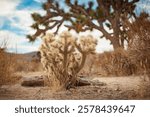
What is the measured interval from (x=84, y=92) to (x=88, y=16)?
466 cm

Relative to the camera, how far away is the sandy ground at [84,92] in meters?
4.45

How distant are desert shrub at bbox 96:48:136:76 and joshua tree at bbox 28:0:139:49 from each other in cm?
185

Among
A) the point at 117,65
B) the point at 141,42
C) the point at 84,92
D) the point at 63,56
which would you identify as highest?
the point at 141,42

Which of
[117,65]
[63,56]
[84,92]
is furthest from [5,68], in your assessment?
[117,65]

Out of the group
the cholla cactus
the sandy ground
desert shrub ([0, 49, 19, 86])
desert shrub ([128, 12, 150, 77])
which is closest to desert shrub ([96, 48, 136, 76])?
the sandy ground

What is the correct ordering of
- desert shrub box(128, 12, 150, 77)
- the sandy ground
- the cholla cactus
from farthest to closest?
desert shrub box(128, 12, 150, 77) < the cholla cactus < the sandy ground

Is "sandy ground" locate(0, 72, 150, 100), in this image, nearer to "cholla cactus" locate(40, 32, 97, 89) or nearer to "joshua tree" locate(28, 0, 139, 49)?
"cholla cactus" locate(40, 32, 97, 89)

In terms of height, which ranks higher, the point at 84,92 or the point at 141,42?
the point at 141,42

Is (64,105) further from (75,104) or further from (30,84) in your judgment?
(30,84)

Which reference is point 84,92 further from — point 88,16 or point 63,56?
point 88,16

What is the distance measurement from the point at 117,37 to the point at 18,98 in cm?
440

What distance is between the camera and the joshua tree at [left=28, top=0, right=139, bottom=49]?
8.69 metres

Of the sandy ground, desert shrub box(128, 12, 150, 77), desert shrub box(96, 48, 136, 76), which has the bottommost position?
the sandy ground

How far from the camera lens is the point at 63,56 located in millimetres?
4715
